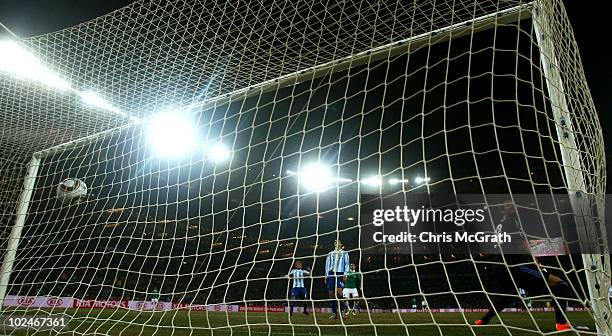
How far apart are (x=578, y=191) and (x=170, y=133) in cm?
401

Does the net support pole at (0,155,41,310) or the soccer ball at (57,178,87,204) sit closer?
the net support pole at (0,155,41,310)

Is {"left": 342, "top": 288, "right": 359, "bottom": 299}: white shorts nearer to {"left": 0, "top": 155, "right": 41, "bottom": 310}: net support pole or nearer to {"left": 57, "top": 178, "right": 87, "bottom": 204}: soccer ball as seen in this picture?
{"left": 57, "top": 178, "right": 87, "bottom": 204}: soccer ball

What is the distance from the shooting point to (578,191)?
2.26m

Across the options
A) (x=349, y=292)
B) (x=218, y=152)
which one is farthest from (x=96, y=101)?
(x=349, y=292)

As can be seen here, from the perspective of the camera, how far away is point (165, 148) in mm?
5051

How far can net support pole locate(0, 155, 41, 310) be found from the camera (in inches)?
185

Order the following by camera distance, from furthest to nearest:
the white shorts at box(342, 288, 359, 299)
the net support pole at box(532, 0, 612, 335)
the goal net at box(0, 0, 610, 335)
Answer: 1. the white shorts at box(342, 288, 359, 299)
2. the goal net at box(0, 0, 610, 335)
3. the net support pole at box(532, 0, 612, 335)

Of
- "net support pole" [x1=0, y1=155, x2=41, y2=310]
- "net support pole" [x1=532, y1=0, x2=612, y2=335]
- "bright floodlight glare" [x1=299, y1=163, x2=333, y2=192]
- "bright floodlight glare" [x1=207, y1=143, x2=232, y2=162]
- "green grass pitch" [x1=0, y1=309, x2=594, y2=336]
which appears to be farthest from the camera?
"bright floodlight glare" [x1=207, y1=143, x2=232, y2=162]

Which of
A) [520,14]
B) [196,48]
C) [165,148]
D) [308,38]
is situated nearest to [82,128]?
[165,148]

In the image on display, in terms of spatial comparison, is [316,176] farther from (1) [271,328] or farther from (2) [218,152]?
(1) [271,328]

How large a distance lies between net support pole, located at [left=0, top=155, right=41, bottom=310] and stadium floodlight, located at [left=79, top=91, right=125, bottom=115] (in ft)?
4.66

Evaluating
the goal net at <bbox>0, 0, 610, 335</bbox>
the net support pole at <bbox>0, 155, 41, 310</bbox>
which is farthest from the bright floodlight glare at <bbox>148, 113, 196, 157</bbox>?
the net support pole at <bbox>0, 155, 41, 310</bbox>

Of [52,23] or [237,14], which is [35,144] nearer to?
[52,23]

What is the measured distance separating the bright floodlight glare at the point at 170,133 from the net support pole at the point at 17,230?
5.54 feet
